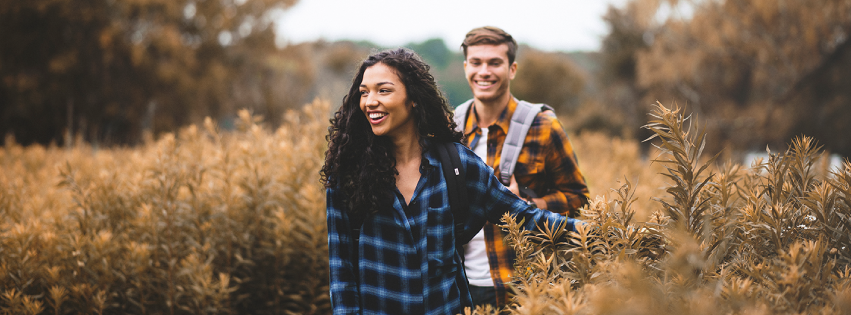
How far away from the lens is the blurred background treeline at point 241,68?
1177 cm

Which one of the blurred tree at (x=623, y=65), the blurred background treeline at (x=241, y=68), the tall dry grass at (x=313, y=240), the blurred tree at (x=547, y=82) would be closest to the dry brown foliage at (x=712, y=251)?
the tall dry grass at (x=313, y=240)

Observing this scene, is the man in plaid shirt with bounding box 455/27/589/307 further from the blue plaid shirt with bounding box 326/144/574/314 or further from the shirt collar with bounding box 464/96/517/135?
the blue plaid shirt with bounding box 326/144/574/314

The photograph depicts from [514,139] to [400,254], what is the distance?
1074mm

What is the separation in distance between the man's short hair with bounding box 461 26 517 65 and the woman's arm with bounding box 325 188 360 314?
134 centimetres

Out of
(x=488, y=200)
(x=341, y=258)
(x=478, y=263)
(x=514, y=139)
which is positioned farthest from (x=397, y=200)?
(x=514, y=139)

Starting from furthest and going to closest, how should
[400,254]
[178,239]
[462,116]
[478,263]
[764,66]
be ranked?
[764,66] < [178,239] < [462,116] < [478,263] < [400,254]

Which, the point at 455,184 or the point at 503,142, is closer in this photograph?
the point at 455,184

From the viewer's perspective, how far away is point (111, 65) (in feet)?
46.2

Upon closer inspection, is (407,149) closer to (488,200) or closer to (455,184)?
(455,184)

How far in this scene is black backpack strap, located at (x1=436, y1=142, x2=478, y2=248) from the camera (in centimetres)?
179

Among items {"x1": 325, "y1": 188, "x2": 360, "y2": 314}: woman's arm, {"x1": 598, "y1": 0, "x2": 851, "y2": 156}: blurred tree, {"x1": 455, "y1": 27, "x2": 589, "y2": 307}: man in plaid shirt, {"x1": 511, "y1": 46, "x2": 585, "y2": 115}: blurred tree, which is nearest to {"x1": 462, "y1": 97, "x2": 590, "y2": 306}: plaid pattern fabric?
{"x1": 455, "y1": 27, "x2": 589, "y2": 307}: man in plaid shirt

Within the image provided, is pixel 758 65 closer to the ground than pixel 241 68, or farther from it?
closer to the ground

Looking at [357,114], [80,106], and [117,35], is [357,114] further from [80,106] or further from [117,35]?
[80,106]

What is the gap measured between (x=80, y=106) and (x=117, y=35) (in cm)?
266
